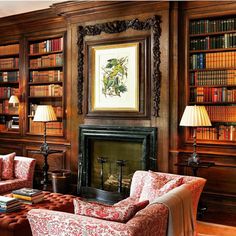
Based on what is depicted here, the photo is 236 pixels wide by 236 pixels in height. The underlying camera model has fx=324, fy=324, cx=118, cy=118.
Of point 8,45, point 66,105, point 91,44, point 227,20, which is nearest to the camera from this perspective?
point 227,20

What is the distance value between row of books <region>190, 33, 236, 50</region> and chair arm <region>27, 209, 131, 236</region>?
3.24 metres

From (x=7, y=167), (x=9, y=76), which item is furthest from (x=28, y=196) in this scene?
(x=9, y=76)

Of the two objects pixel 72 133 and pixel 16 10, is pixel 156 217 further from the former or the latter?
pixel 16 10

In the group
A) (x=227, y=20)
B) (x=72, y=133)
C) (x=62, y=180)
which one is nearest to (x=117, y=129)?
(x=72, y=133)

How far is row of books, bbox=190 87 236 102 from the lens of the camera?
14.4 feet

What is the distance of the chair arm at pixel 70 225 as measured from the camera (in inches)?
77.0

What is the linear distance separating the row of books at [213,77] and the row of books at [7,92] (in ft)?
11.0

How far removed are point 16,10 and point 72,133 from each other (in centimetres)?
238

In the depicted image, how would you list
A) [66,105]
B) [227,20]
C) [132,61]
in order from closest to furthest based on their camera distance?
[227,20]
[132,61]
[66,105]

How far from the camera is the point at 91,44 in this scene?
16.7ft

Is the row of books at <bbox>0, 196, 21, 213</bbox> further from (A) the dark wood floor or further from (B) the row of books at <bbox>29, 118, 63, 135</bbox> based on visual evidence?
(B) the row of books at <bbox>29, 118, 63, 135</bbox>

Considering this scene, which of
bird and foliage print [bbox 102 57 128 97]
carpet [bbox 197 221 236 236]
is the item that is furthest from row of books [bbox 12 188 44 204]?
bird and foliage print [bbox 102 57 128 97]

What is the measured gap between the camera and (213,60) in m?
4.47

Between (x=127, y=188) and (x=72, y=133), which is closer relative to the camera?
(x=127, y=188)
